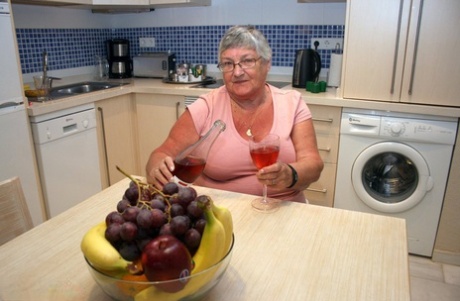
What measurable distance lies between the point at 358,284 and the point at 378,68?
5.38 feet

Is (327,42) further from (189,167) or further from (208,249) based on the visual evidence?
(208,249)

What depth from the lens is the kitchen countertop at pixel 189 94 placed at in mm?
2047

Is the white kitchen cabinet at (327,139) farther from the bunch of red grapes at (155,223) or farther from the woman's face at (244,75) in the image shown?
the bunch of red grapes at (155,223)

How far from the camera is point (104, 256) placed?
Result: 60cm

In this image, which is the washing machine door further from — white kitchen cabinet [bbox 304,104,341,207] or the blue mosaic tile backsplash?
the blue mosaic tile backsplash

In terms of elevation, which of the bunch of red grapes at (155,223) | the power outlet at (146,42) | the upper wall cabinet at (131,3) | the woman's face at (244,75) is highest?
the upper wall cabinet at (131,3)

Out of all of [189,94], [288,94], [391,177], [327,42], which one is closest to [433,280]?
[391,177]

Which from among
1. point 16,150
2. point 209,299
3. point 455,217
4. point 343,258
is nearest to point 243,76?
point 343,258

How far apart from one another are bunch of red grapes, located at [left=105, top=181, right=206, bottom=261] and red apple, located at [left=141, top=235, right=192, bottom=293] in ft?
0.12

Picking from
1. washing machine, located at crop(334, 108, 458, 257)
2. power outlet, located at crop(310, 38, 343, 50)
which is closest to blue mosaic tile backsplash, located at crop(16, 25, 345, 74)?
power outlet, located at crop(310, 38, 343, 50)

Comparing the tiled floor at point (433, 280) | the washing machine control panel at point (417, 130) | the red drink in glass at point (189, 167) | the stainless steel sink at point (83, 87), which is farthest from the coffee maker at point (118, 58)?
the tiled floor at point (433, 280)

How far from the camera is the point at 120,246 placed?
2.07 feet

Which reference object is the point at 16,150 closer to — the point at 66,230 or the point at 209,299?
the point at 66,230

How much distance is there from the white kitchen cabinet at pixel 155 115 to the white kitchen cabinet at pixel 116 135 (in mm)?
66
